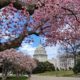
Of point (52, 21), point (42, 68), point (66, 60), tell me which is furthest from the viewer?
point (66, 60)

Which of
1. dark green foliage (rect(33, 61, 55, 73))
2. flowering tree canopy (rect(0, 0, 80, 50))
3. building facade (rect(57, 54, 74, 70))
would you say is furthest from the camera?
dark green foliage (rect(33, 61, 55, 73))

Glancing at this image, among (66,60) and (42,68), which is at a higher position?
(66,60)

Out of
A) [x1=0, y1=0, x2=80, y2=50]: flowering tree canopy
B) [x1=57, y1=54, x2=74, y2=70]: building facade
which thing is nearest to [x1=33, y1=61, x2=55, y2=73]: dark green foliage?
[x1=57, y1=54, x2=74, y2=70]: building facade

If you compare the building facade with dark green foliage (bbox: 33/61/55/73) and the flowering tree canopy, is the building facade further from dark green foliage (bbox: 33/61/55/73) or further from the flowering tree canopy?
the flowering tree canopy

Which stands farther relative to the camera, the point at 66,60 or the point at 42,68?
the point at 66,60

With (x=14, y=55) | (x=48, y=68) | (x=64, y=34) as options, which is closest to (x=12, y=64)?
(x=14, y=55)

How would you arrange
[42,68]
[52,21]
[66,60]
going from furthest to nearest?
1. [66,60]
2. [42,68]
3. [52,21]

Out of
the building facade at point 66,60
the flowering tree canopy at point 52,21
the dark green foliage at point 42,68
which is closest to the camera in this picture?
the flowering tree canopy at point 52,21

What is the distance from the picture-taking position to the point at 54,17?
6.93 m

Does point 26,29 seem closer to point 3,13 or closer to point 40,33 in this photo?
point 40,33

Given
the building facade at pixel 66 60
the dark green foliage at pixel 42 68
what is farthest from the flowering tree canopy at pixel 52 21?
the dark green foliage at pixel 42 68

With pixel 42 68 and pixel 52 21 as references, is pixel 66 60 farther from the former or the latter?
pixel 52 21

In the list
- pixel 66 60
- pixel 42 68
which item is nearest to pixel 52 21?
pixel 42 68

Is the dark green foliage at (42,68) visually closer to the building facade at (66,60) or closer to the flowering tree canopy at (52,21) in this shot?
the building facade at (66,60)
